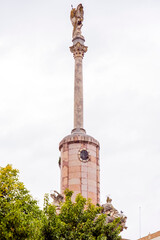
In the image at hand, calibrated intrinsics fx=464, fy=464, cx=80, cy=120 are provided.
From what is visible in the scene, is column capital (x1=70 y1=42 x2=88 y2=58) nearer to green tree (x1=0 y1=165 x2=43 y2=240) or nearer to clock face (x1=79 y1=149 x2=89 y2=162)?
clock face (x1=79 y1=149 x2=89 y2=162)

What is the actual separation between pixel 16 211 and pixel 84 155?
59.2 feet

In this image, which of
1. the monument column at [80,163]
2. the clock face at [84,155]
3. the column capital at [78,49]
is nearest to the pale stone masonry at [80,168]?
the monument column at [80,163]

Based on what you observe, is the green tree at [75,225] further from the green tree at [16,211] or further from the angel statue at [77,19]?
the angel statue at [77,19]

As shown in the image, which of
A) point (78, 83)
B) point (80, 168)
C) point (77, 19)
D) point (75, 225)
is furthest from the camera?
point (77, 19)

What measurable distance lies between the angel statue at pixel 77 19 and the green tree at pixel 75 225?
24151mm

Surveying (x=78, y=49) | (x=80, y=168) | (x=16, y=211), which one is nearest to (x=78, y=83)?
→ (x=78, y=49)

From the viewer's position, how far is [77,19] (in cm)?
4872

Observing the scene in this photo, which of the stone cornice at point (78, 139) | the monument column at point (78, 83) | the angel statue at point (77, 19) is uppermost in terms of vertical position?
the angel statue at point (77, 19)

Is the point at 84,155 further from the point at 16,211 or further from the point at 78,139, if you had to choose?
the point at 16,211

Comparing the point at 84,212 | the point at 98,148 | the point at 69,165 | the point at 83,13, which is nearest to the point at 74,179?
the point at 69,165

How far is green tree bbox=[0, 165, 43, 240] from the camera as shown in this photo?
23547 millimetres

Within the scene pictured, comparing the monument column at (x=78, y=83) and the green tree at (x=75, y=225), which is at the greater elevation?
the monument column at (x=78, y=83)

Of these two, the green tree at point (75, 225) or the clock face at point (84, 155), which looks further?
the clock face at point (84, 155)

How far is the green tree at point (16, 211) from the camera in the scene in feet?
77.3
